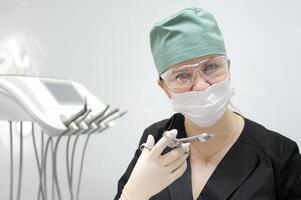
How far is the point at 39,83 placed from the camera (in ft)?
4.14

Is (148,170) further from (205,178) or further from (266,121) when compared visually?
(266,121)

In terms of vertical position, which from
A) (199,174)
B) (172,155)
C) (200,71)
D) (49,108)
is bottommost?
(199,174)

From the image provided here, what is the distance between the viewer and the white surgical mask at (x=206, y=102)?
1.01 meters

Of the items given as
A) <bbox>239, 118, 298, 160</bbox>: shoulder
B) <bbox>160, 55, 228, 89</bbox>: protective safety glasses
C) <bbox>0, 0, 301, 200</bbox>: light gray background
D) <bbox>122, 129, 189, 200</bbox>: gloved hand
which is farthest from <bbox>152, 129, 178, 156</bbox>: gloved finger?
<bbox>0, 0, 301, 200</bbox>: light gray background

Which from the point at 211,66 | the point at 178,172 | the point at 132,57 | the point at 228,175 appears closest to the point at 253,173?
the point at 228,175

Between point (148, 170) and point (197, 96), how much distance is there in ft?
0.81

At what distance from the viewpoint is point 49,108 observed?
1177 millimetres

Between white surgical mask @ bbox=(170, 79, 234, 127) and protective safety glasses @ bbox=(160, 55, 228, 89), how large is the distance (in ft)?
0.09

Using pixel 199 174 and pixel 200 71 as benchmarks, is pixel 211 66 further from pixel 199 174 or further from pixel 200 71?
pixel 199 174

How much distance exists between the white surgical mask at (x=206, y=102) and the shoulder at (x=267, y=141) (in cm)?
13

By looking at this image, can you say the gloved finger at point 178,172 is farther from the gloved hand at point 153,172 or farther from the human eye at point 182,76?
the human eye at point 182,76

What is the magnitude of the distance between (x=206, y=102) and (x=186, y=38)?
201 mm

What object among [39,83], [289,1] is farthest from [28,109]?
[289,1]

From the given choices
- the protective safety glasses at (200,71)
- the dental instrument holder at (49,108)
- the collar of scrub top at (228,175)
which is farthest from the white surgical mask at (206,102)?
the dental instrument holder at (49,108)
